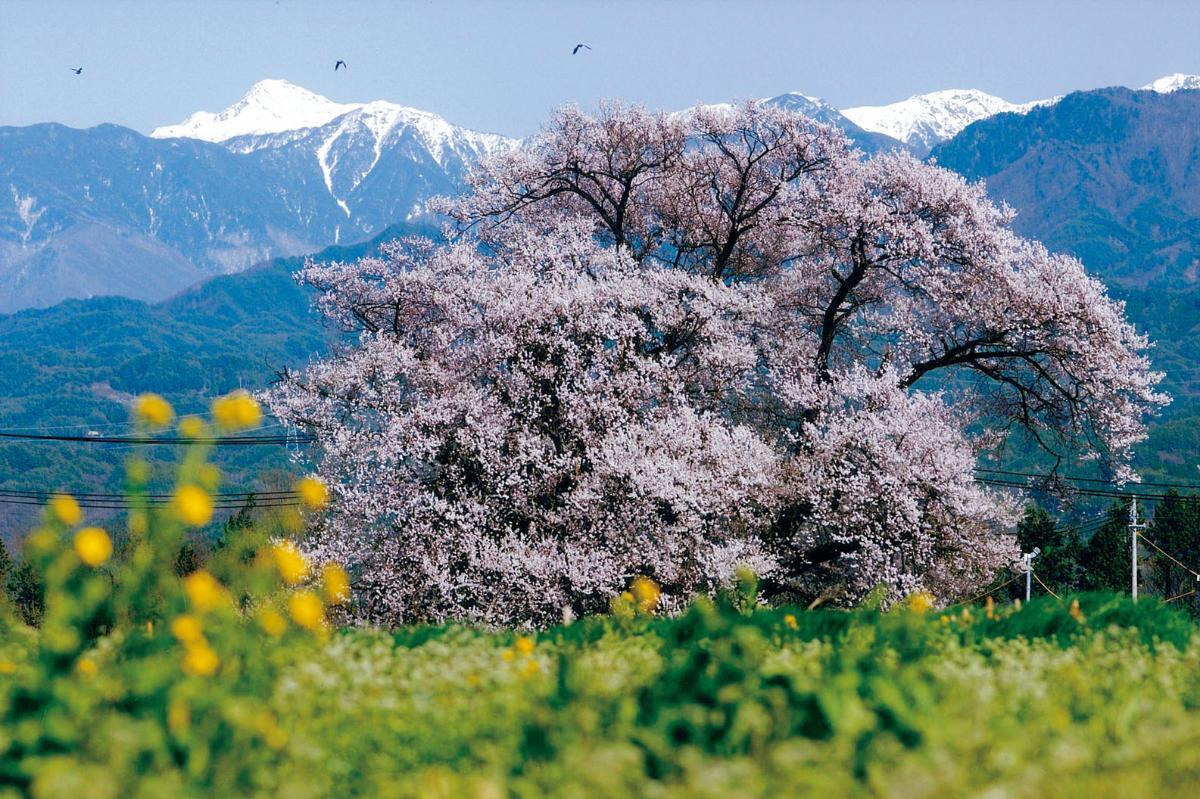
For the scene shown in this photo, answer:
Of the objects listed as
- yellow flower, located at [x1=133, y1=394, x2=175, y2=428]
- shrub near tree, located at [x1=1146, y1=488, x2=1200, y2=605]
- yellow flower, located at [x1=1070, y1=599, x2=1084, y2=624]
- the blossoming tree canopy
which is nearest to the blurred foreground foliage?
yellow flower, located at [x1=133, y1=394, x2=175, y2=428]

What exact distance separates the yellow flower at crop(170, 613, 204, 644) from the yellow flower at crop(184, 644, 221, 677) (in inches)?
1.9

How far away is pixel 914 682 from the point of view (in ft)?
18.0

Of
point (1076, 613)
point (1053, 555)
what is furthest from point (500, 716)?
point (1053, 555)

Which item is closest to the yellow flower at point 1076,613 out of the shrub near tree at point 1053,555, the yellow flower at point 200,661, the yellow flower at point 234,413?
the yellow flower at point 234,413

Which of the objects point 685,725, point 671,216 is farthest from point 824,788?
point 671,216

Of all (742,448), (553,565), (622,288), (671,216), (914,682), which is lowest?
(553,565)

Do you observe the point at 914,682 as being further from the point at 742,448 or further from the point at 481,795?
the point at 742,448

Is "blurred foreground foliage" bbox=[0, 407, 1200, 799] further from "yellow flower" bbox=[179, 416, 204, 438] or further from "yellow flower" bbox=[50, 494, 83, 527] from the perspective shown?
"yellow flower" bbox=[179, 416, 204, 438]

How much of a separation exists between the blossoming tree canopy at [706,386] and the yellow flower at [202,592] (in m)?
14.9

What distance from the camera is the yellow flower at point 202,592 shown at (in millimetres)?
4988

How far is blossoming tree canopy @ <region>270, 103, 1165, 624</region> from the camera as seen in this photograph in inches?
821

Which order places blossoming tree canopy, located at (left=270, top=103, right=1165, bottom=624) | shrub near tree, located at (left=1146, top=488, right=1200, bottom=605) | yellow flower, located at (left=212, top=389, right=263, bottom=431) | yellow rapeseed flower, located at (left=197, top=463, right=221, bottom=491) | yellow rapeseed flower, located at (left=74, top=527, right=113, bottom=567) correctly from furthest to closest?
shrub near tree, located at (left=1146, top=488, right=1200, bottom=605), blossoming tree canopy, located at (left=270, top=103, right=1165, bottom=624), yellow flower, located at (left=212, top=389, right=263, bottom=431), yellow rapeseed flower, located at (left=197, top=463, right=221, bottom=491), yellow rapeseed flower, located at (left=74, top=527, right=113, bottom=567)

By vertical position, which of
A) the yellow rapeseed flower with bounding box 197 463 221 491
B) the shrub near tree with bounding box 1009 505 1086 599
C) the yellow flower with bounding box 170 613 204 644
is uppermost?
the yellow rapeseed flower with bounding box 197 463 221 491

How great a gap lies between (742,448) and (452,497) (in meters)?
6.18
